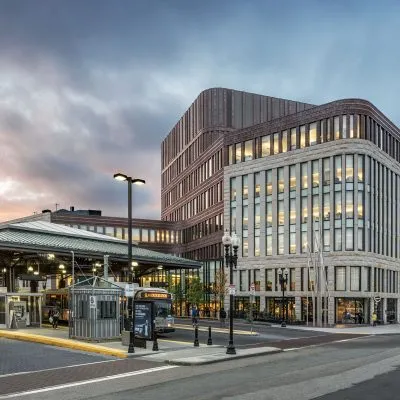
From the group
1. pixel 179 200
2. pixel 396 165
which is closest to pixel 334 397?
pixel 396 165

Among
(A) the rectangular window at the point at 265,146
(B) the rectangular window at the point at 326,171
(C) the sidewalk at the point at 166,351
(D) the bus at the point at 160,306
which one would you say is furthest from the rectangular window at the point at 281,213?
(C) the sidewalk at the point at 166,351

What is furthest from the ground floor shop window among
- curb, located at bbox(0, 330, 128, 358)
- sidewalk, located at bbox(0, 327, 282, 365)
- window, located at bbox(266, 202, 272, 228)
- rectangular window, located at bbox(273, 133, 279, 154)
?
curb, located at bbox(0, 330, 128, 358)

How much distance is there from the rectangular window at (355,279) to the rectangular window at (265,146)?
65.3ft

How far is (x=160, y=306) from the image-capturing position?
41.8 m

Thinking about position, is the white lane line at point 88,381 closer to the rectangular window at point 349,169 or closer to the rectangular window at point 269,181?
the rectangular window at point 349,169

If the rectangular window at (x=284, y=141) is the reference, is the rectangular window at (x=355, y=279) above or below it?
below

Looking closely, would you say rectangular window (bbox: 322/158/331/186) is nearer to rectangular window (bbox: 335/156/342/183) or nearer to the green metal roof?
rectangular window (bbox: 335/156/342/183)

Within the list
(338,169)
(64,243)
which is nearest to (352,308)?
(338,169)

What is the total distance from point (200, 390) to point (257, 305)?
208ft

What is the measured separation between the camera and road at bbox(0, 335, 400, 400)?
17250 millimetres

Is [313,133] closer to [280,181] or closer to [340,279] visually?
[280,181]

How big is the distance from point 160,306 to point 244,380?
72.3 ft

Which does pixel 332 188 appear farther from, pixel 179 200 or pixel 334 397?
pixel 334 397

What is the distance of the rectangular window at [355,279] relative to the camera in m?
70.4
